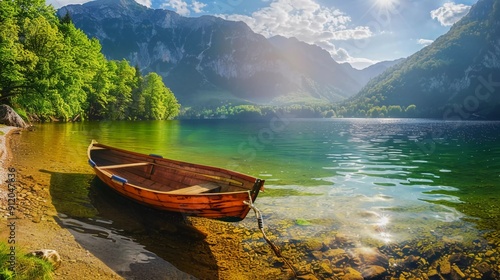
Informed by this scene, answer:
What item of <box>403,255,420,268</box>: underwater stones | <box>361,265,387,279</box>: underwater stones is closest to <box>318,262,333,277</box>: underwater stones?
<box>361,265,387,279</box>: underwater stones

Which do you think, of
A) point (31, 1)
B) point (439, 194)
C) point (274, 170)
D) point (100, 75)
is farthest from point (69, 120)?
point (439, 194)

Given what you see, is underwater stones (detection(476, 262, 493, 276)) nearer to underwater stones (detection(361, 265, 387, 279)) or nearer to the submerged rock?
underwater stones (detection(361, 265, 387, 279))

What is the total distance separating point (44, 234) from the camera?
8023 millimetres

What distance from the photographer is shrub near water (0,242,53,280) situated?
5166 millimetres

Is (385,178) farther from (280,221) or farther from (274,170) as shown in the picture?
(280,221)

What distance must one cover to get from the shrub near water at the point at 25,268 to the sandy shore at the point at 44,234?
452mm

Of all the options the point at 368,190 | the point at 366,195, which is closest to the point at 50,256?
the point at 366,195

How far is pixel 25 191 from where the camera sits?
1158 centimetres

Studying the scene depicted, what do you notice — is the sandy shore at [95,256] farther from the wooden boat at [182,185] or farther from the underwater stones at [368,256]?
the underwater stones at [368,256]

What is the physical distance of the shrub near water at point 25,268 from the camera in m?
5.17

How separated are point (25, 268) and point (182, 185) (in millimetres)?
7145

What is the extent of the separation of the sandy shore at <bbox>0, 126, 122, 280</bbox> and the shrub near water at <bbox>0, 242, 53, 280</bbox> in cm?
45

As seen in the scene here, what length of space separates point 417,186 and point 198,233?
43.7 ft

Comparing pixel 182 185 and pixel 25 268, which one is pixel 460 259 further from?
pixel 25 268
